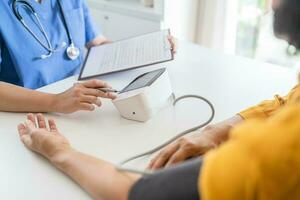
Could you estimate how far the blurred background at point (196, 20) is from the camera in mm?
2047

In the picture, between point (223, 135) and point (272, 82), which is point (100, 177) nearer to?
point (223, 135)

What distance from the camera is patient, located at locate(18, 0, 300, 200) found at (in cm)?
43

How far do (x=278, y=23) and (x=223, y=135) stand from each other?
13.6 inches

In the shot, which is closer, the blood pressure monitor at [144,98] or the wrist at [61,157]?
the wrist at [61,157]

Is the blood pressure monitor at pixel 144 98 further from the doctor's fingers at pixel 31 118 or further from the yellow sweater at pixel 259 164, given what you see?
the yellow sweater at pixel 259 164

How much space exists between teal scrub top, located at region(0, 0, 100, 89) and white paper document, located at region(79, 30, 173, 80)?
106 mm

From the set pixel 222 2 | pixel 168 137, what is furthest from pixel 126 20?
pixel 168 137

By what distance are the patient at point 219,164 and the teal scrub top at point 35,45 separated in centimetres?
40

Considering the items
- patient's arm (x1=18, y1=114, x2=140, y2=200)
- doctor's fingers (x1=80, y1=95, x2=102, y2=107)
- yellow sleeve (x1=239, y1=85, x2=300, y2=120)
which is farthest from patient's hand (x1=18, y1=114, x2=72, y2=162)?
yellow sleeve (x1=239, y1=85, x2=300, y2=120)

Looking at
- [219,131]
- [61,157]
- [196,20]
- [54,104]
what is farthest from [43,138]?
[196,20]

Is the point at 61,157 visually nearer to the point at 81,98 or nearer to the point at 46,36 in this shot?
the point at 81,98

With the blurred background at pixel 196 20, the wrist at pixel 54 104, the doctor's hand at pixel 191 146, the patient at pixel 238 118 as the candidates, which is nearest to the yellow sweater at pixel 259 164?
the patient at pixel 238 118

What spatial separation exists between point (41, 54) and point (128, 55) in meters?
0.30

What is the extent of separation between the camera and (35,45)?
1.28m
